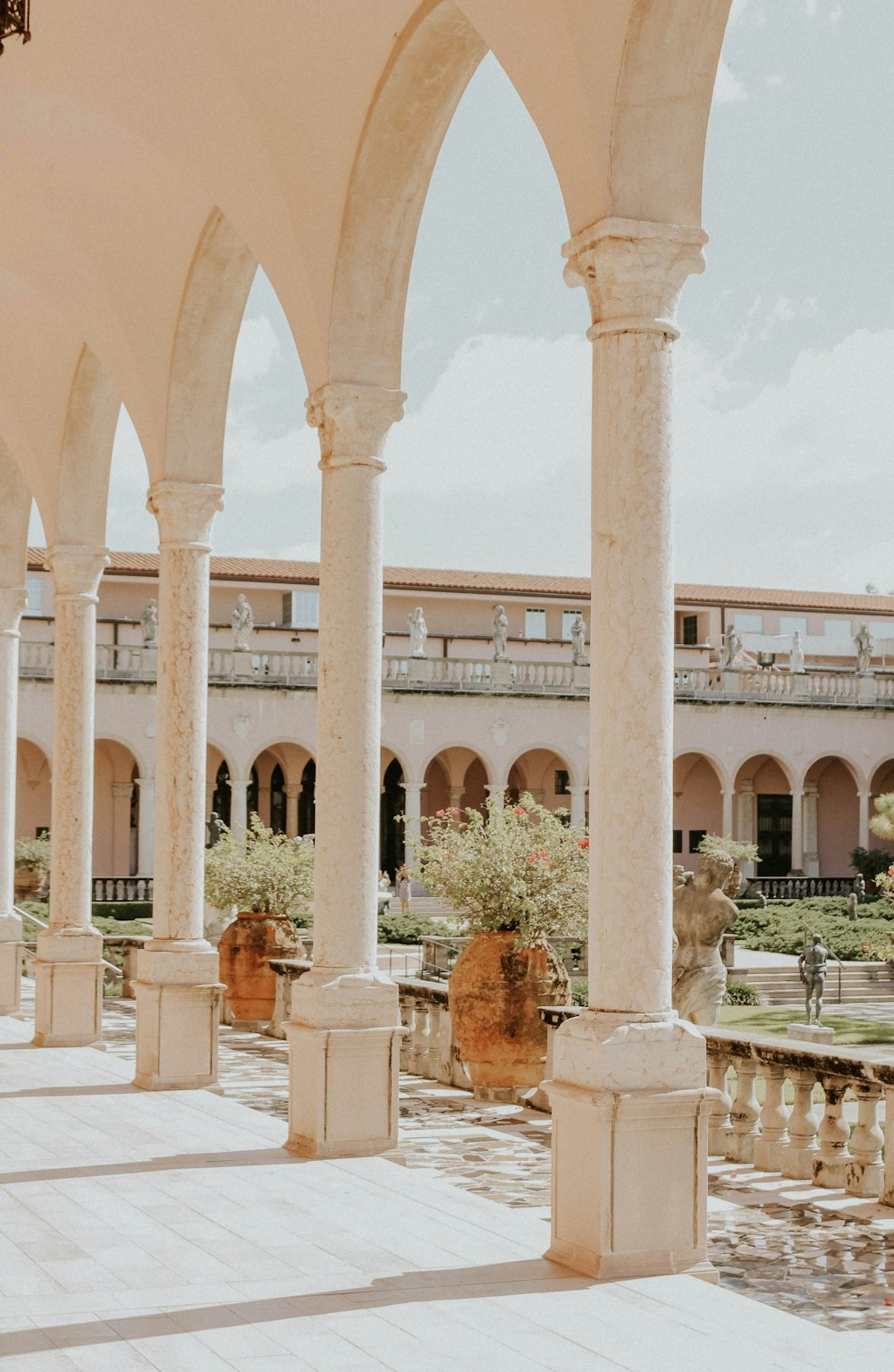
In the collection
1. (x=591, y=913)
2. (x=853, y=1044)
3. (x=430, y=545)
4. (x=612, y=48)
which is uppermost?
(x=430, y=545)

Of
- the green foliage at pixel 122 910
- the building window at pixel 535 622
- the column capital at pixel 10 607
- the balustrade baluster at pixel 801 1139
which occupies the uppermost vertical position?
the building window at pixel 535 622

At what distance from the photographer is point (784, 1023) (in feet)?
60.6

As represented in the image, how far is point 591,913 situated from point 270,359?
58349mm

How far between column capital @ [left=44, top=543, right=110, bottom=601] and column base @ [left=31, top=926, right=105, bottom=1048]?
2.61 meters

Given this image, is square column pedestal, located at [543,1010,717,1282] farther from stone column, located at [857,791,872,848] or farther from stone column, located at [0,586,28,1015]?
stone column, located at [857,791,872,848]

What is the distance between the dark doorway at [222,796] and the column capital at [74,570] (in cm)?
2371

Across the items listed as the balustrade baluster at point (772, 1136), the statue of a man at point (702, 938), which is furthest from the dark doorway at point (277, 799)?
the balustrade baluster at point (772, 1136)

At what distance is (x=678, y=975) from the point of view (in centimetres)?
1019

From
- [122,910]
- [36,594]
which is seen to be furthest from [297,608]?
[122,910]

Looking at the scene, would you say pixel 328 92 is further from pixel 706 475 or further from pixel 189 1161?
pixel 706 475

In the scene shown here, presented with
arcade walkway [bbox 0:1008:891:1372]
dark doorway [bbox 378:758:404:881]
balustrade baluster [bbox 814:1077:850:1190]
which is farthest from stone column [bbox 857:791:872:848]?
arcade walkway [bbox 0:1008:891:1372]

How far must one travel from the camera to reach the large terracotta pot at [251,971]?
597 inches

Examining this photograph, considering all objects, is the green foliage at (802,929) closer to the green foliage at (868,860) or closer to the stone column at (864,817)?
the green foliage at (868,860)

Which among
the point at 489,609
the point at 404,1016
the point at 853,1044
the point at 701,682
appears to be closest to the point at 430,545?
the point at 489,609
